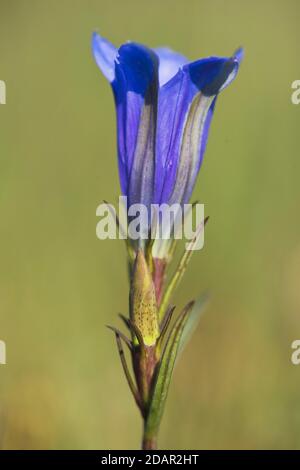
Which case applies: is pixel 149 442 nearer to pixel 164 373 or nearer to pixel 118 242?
pixel 164 373

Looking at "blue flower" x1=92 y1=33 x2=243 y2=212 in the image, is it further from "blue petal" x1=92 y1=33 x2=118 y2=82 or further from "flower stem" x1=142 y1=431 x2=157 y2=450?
"flower stem" x1=142 y1=431 x2=157 y2=450

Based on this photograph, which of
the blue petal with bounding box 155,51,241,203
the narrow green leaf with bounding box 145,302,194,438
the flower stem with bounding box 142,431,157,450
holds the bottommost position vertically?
the flower stem with bounding box 142,431,157,450

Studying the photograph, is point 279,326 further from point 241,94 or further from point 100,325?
point 241,94

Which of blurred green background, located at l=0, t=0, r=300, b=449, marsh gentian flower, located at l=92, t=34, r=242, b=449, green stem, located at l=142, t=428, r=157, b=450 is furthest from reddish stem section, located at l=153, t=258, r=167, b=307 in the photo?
blurred green background, located at l=0, t=0, r=300, b=449

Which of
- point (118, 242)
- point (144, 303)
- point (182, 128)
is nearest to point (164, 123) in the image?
point (182, 128)

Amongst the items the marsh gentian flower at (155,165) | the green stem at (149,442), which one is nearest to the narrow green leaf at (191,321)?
the marsh gentian flower at (155,165)

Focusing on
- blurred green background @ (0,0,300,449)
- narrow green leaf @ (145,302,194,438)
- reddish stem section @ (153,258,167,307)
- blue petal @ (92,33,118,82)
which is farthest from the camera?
blurred green background @ (0,0,300,449)

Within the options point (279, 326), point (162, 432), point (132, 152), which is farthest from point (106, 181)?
point (132, 152)
